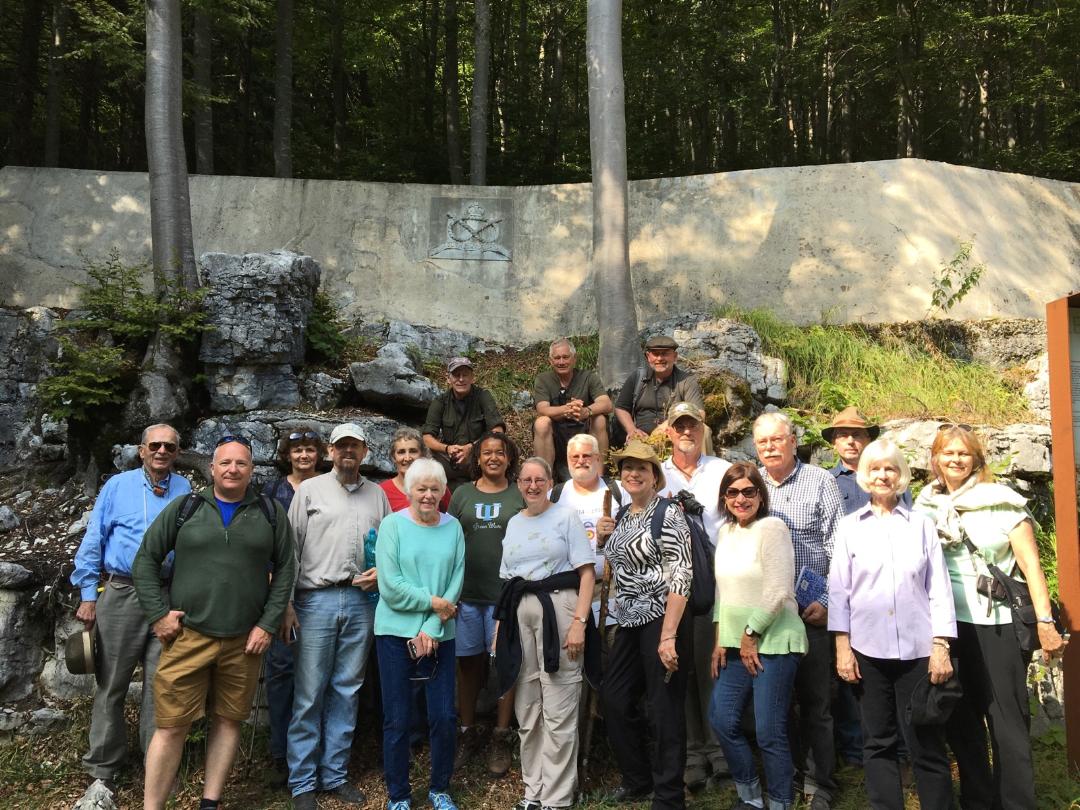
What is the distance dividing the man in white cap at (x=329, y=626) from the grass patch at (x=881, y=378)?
5276 mm

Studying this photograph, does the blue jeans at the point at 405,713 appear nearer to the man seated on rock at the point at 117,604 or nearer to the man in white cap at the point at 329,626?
the man in white cap at the point at 329,626

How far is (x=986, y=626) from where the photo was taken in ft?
11.6

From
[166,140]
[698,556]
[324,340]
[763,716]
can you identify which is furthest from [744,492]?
[166,140]

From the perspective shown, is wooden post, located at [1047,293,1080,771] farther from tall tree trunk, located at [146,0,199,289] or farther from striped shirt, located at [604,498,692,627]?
tall tree trunk, located at [146,0,199,289]

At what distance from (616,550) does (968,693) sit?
1630 mm

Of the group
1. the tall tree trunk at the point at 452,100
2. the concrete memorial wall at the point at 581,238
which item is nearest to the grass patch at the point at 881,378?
the concrete memorial wall at the point at 581,238

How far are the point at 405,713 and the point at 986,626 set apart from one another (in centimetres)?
265

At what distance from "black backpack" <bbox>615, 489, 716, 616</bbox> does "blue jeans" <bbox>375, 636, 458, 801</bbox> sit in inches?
48.8

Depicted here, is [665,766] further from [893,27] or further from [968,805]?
[893,27]

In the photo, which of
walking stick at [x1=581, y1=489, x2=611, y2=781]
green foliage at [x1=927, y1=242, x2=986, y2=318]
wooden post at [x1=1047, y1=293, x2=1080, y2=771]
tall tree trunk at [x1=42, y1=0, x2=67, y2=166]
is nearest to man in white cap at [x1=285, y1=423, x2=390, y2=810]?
walking stick at [x1=581, y1=489, x2=611, y2=781]

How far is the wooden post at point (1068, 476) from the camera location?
13.1ft

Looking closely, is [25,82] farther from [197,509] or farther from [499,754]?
[499,754]

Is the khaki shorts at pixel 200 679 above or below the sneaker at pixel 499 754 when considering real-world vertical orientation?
above

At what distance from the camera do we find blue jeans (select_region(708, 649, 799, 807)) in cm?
369
